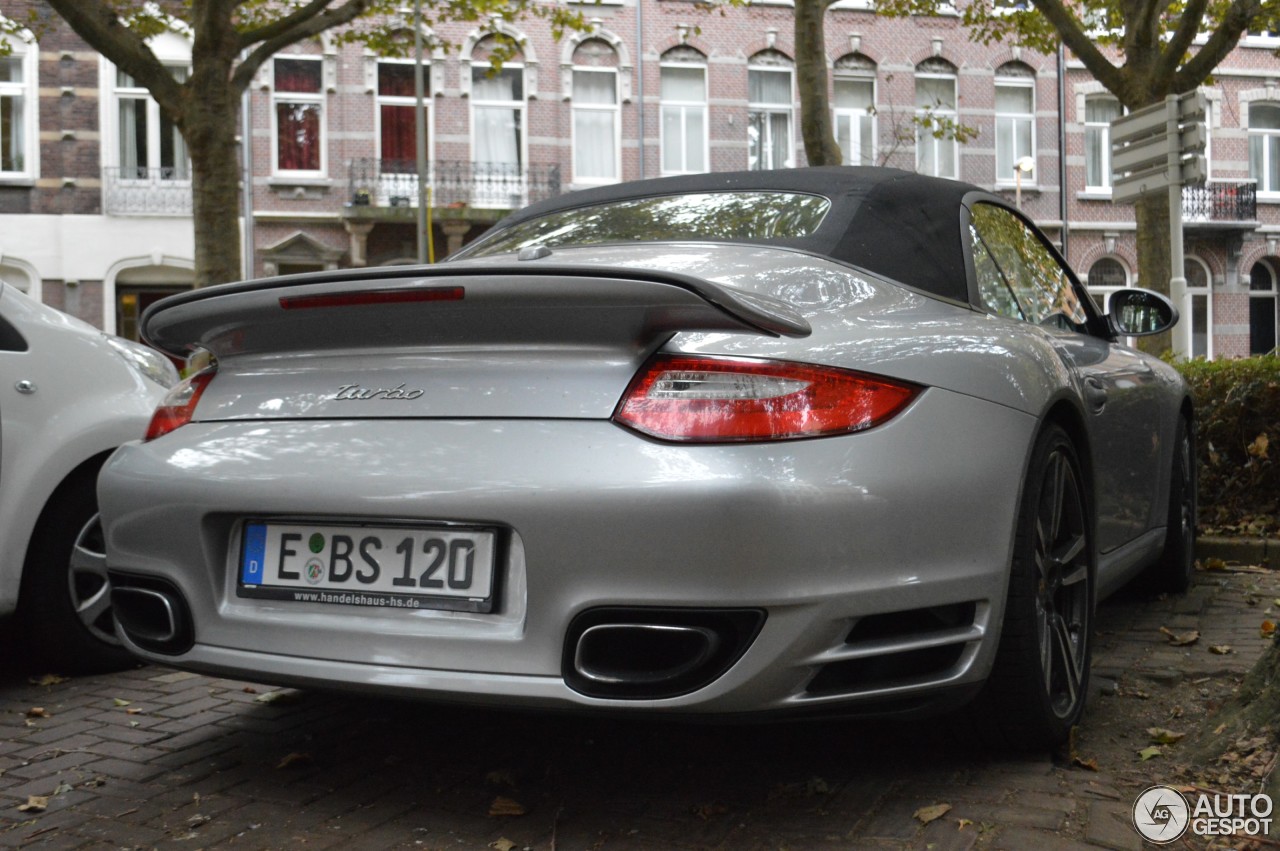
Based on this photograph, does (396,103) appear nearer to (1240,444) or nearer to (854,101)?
(854,101)

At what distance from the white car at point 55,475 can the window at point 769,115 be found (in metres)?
25.3

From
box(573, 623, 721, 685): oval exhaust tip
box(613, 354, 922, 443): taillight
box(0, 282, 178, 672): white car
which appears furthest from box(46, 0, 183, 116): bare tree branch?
box(573, 623, 721, 685): oval exhaust tip

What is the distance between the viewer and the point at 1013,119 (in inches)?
1175

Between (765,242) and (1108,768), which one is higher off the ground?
(765,242)

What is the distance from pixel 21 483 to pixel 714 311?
7.97ft

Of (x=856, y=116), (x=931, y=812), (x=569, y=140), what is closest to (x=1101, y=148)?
(x=856, y=116)

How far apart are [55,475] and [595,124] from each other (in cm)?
2459

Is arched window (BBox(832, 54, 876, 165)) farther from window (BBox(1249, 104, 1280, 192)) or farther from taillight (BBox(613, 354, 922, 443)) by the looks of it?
taillight (BBox(613, 354, 922, 443))

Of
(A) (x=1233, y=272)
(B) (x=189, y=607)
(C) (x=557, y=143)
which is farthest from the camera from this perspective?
(A) (x=1233, y=272)

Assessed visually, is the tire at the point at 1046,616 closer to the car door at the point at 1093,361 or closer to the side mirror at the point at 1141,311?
the car door at the point at 1093,361

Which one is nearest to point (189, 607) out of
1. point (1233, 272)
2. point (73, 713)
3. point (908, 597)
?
point (73, 713)

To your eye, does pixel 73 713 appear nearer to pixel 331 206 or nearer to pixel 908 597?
pixel 908 597

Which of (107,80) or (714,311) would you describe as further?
(107,80)

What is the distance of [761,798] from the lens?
105 inches
